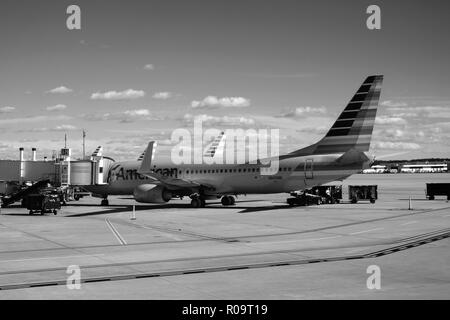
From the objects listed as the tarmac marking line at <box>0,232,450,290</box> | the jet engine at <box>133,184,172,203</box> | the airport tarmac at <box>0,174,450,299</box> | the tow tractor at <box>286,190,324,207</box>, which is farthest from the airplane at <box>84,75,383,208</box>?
the tarmac marking line at <box>0,232,450,290</box>

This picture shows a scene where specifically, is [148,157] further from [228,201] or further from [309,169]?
[309,169]

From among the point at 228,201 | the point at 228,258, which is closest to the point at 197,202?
the point at 228,201

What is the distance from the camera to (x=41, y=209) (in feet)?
135

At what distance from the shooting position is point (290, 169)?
45.1m

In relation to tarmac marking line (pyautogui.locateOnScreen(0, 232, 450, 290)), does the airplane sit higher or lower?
higher

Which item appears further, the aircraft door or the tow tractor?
the tow tractor

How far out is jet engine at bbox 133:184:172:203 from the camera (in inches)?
1924

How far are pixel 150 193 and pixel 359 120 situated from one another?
2017cm

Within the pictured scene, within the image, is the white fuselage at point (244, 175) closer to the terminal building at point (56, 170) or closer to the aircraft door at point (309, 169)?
the aircraft door at point (309, 169)

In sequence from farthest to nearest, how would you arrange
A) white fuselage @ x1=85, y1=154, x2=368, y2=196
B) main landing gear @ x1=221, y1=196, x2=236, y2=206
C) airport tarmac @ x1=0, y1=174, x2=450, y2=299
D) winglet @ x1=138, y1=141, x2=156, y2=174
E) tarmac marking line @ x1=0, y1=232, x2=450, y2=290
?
main landing gear @ x1=221, y1=196, x2=236, y2=206, white fuselage @ x1=85, y1=154, x2=368, y2=196, winglet @ x1=138, y1=141, x2=156, y2=174, tarmac marking line @ x1=0, y1=232, x2=450, y2=290, airport tarmac @ x1=0, y1=174, x2=450, y2=299

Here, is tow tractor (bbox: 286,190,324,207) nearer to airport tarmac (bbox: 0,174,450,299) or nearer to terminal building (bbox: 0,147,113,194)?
airport tarmac (bbox: 0,174,450,299)

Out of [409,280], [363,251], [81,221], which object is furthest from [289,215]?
[409,280]
